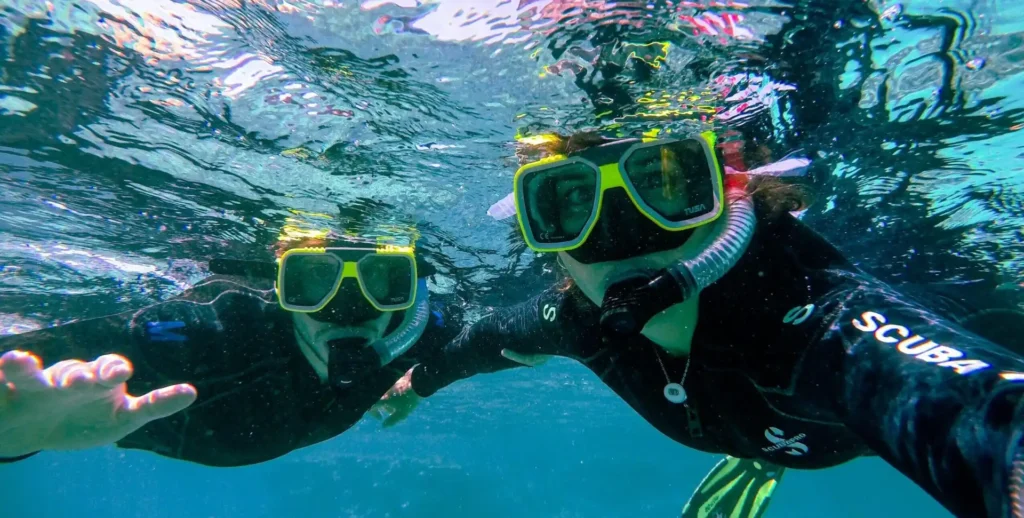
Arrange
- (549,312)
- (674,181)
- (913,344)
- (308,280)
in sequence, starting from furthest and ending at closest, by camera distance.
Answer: (308,280), (549,312), (674,181), (913,344)

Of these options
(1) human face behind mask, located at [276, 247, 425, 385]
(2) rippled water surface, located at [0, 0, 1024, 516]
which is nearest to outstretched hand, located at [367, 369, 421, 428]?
(1) human face behind mask, located at [276, 247, 425, 385]

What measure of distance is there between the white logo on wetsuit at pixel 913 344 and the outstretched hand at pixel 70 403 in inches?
153

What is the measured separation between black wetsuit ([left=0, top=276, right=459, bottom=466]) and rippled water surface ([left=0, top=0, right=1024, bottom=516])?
227cm

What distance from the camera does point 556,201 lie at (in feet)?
13.1

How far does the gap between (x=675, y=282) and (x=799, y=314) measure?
71 centimetres

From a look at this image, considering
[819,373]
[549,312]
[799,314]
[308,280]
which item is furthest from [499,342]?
[819,373]

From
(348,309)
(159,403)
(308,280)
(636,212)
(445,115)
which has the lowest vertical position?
(348,309)

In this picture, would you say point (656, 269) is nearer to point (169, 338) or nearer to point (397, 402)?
point (169, 338)

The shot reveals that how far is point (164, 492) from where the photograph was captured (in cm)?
8825

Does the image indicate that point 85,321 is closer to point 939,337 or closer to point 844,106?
point 939,337

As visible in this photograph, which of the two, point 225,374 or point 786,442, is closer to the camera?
point 786,442

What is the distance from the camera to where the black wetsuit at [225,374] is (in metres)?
5.32

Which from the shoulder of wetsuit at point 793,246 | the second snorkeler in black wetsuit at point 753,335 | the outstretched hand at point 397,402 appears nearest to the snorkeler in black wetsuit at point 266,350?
the outstretched hand at point 397,402

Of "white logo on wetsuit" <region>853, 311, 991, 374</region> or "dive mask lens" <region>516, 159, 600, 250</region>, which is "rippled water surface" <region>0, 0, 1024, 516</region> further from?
"white logo on wetsuit" <region>853, 311, 991, 374</region>
